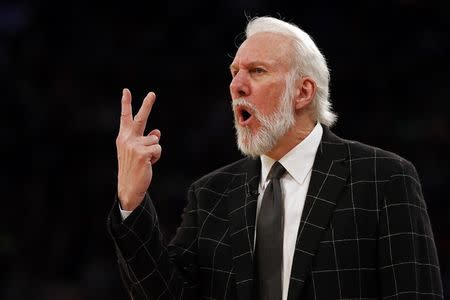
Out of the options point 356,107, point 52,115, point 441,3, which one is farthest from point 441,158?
point 52,115

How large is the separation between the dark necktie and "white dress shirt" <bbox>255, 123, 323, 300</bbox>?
1cm

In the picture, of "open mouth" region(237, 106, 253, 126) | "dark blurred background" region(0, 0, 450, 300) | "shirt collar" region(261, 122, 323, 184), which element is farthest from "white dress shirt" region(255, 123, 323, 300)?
"dark blurred background" region(0, 0, 450, 300)

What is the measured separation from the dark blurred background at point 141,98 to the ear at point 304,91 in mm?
2182

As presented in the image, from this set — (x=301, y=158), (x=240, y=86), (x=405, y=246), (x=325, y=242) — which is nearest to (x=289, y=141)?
(x=301, y=158)

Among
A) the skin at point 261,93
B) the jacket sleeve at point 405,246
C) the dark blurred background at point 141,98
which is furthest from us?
the dark blurred background at point 141,98

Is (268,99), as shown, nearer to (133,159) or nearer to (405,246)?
(133,159)

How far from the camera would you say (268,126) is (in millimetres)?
1783

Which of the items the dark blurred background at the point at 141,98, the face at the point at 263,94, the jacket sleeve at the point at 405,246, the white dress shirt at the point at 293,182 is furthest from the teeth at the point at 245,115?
the dark blurred background at the point at 141,98

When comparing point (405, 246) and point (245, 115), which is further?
point (245, 115)

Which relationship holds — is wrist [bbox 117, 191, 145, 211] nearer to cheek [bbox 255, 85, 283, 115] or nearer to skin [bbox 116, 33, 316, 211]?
skin [bbox 116, 33, 316, 211]

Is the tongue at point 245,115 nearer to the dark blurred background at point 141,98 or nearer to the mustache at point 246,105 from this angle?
the mustache at point 246,105

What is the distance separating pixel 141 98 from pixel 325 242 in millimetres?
2640

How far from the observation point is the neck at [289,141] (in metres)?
1.82

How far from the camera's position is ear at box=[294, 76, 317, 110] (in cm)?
183
